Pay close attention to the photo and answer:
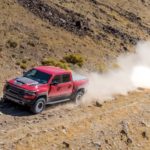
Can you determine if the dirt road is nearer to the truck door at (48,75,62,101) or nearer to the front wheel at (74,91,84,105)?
the front wheel at (74,91,84,105)

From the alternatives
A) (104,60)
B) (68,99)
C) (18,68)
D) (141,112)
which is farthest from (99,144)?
(104,60)

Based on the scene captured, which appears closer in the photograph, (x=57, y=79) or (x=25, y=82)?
(x=25, y=82)

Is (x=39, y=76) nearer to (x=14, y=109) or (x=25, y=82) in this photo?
(x=25, y=82)

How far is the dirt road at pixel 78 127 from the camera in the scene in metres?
19.7

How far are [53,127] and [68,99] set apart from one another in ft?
11.9

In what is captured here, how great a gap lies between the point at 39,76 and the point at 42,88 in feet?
3.92

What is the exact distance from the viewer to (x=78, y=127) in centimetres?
2209

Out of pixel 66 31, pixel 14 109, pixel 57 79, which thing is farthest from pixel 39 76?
pixel 66 31

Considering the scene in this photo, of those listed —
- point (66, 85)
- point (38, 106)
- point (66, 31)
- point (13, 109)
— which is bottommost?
point (13, 109)

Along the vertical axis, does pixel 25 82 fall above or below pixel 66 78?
below

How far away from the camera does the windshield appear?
2250cm

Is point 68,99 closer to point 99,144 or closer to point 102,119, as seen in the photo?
point 102,119

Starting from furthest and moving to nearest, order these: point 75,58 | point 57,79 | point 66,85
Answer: point 75,58 < point 66,85 < point 57,79

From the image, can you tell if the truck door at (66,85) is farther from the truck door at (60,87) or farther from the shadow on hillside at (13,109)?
the shadow on hillside at (13,109)
